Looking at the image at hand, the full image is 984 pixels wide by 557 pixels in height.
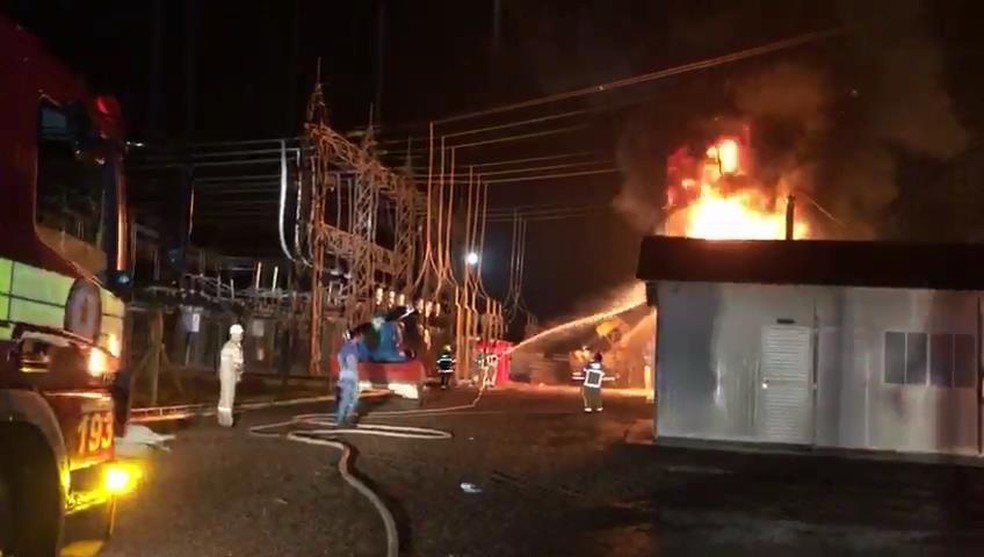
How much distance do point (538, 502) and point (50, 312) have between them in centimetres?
637

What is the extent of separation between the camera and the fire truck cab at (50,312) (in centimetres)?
497

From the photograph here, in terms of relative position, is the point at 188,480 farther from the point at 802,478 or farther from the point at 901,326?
the point at 901,326

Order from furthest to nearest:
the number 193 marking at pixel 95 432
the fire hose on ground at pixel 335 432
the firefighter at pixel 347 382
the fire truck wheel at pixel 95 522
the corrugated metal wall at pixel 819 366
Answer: the firefighter at pixel 347 382, the corrugated metal wall at pixel 819 366, the fire hose on ground at pixel 335 432, the fire truck wheel at pixel 95 522, the number 193 marking at pixel 95 432

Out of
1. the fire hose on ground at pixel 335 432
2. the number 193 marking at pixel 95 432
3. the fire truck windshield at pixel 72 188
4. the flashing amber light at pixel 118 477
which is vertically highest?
the fire truck windshield at pixel 72 188

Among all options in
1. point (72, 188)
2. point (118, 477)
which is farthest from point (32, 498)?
point (72, 188)

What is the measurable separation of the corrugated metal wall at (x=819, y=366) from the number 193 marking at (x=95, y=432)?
471 inches

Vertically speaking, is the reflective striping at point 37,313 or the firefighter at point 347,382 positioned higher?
the reflective striping at point 37,313

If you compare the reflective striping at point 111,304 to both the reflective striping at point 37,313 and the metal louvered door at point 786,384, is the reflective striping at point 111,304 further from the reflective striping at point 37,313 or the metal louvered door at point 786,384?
the metal louvered door at point 786,384

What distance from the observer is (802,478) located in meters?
13.7

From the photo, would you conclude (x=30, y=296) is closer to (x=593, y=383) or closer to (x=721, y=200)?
(x=593, y=383)

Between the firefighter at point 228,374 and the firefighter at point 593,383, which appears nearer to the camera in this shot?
the firefighter at point 228,374

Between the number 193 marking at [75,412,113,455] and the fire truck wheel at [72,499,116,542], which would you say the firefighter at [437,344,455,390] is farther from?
the number 193 marking at [75,412,113,455]

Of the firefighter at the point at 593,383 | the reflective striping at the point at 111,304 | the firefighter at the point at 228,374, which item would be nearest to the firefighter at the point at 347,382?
the firefighter at the point at 228,374

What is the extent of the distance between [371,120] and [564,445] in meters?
19.6
